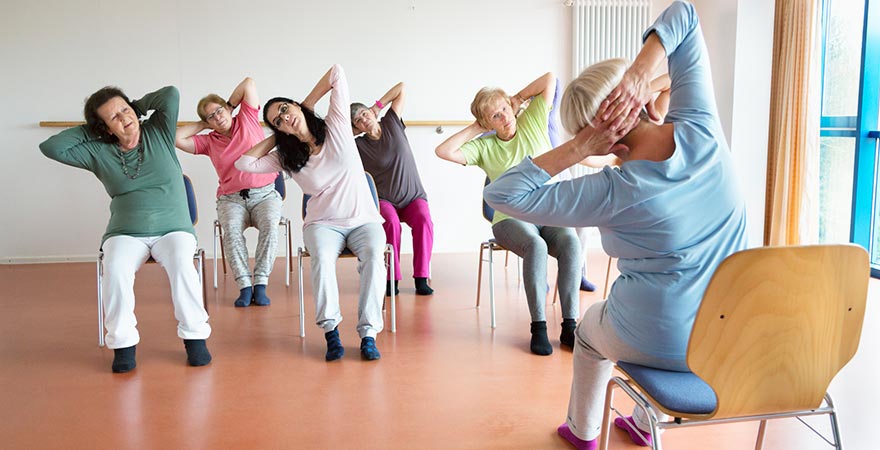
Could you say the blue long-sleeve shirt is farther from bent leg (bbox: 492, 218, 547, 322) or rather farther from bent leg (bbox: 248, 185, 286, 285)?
bent leg (bbox: 248, 185, 286, 285)

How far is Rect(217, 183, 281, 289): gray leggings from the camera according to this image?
4141 mm

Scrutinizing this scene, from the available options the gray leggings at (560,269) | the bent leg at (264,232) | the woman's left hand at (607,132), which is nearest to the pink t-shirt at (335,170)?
the gray leggings at (560,269)

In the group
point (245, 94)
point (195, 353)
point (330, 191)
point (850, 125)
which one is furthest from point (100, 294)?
point (850, 125)

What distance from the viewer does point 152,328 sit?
364cm

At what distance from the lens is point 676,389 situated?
1.57 metres

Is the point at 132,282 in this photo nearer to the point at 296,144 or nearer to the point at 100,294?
the point at 100,294

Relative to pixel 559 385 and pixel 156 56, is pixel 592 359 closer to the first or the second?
pixel 559 385

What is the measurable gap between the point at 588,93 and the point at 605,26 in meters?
4.30

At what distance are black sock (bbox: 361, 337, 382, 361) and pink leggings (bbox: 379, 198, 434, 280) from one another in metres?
1.11

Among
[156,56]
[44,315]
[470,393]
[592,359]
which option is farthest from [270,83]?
[592,359]

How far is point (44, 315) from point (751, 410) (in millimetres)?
3693

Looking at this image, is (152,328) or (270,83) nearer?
(152,328)

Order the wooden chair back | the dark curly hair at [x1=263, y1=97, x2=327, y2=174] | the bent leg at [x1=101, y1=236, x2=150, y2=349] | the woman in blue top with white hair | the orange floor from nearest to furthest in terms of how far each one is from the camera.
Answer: the wooden chair back, the woman in blue top with white hair, the orange floor, the bent leg at [x1=101, y1=236, x2=150, y2=349], the dark curly hair at [x1=263, y1=97, x2=327, y2=174]

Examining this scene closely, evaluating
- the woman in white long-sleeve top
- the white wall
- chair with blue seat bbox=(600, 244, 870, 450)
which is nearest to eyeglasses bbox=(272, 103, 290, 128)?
the woman in white long-sleeve top
